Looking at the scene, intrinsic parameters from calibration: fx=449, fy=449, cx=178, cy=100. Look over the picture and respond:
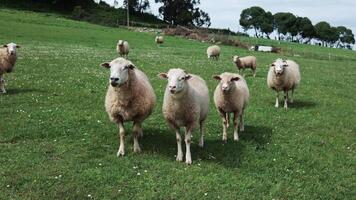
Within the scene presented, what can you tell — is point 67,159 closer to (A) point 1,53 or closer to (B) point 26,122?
(B) point 26,122

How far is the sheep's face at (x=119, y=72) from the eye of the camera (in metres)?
9.73

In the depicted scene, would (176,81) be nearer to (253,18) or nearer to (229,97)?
(229,97)

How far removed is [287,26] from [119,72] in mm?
139532

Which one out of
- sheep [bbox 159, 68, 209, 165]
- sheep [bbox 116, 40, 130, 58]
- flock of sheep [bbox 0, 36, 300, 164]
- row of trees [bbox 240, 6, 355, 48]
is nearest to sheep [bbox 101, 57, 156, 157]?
flock of sheep [bbox 0, 36, 300, 164]

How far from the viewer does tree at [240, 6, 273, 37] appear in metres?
148

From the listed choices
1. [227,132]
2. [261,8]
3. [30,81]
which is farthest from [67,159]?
[261,8]

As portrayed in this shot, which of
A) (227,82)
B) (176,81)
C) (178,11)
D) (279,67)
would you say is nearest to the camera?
(176,81)

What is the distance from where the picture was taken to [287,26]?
143 metres

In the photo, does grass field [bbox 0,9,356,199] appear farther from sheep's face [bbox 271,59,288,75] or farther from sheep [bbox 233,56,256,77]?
sheep [bbox 233,56,256,77]

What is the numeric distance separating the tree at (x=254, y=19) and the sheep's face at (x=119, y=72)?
141 m

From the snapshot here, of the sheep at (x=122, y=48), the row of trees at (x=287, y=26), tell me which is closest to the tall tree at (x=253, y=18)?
the row of trees at (x=287, y=26)

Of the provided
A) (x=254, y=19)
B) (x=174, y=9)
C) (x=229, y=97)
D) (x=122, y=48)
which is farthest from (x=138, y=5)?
(x=229, y=97)

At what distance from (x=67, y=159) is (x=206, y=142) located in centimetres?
364

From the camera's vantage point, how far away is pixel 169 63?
29000 millimetres
